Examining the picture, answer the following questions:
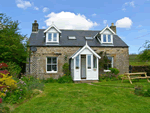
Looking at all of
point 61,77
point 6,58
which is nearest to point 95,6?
point 61,77

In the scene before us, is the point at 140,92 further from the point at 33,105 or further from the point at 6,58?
the point at 6,58

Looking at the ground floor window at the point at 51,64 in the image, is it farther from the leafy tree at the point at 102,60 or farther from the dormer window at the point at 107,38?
the dormer window at the point at 107,38

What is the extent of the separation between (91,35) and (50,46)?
6.19 meters

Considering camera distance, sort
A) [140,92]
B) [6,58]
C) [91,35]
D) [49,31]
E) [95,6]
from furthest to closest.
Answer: [91,35] → [49,31] → [6,58] → [95,6] → [140,92]

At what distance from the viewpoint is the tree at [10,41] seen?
11680 mm

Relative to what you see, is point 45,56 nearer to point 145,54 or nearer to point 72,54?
point 72,54

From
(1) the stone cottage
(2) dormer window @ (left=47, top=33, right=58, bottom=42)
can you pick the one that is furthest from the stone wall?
(2) dormer window @ (left=47, top=33, right=58, bottom=42)

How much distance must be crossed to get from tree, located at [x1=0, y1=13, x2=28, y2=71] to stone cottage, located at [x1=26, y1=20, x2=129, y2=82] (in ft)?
7.30

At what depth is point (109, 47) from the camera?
54.9 ft

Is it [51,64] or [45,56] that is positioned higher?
[45,56]

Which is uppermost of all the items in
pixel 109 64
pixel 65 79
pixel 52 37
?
pixel 52 37

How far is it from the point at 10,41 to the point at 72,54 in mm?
6634

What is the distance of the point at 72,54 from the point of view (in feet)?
52.6

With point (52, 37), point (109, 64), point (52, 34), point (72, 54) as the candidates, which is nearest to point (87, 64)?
point (72, 54)
